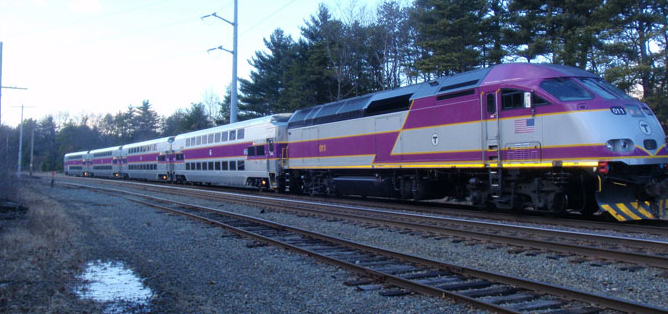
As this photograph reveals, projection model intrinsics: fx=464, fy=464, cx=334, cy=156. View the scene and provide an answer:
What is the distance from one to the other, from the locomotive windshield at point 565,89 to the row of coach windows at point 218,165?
56.5ft

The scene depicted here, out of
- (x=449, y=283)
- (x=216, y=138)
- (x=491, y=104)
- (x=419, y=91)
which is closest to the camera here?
(x=449, y=283)

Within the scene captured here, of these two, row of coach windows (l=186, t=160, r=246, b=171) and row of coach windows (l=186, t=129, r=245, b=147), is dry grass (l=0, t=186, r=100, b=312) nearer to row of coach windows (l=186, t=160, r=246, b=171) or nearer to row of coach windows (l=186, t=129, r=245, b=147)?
row of coach windows (l=186, t=160, r=246, b=171)

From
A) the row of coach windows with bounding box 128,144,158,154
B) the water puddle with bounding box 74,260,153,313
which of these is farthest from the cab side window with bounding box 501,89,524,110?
the row of coach windows with bounding box 128,144,158,154

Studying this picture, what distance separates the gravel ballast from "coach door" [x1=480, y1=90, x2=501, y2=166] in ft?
13.1

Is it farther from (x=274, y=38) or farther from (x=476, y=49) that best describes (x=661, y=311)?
(x=274, y=38)

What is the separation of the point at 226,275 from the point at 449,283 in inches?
129

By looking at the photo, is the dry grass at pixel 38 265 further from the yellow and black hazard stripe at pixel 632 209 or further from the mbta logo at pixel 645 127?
the mbta logo at pixel 645 127

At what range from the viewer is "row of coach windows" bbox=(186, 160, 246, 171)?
83.0ft

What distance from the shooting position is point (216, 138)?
2783 cm

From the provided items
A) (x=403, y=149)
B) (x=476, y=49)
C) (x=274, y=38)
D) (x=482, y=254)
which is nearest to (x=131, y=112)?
(x=274, y=38)

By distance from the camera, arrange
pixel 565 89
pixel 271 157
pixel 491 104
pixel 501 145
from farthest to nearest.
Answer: pixel 271 157, pixel 491 104, pixel 501 145, pixel 565 89

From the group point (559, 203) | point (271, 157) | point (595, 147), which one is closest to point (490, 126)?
point (559, 203)

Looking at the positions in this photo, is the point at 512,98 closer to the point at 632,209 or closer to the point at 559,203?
the point at 559,203

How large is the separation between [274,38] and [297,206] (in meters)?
34.2
